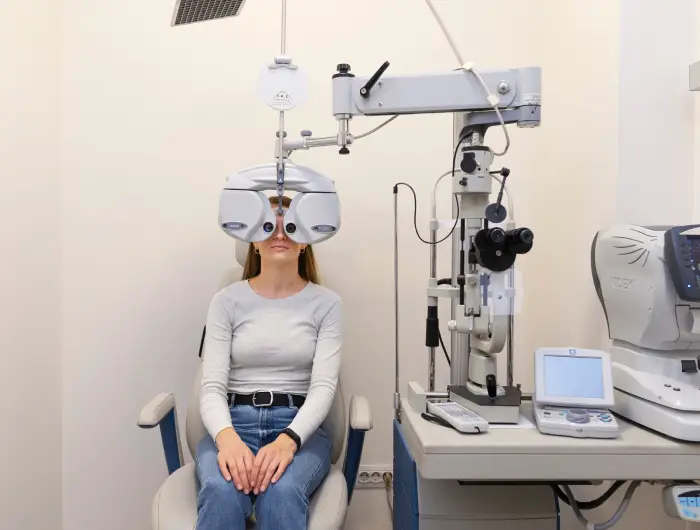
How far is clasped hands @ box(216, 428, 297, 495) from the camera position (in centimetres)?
131

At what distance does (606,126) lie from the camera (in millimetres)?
1608

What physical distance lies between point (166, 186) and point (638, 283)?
1.57 meters

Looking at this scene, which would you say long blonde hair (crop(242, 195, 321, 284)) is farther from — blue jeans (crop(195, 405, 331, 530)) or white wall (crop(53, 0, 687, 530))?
blue jeans (crop(195, 405, 331, 530))

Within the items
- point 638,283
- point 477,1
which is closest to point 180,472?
point 638,283

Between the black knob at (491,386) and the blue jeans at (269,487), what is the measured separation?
47 cm

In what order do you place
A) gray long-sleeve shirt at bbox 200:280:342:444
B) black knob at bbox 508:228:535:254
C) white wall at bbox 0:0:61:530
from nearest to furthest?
black knob at bbox 508:228:535:254 < gray long-sleeve shirt at bbox 200:280:342:444 < white wall at bbox 0:0:61:530

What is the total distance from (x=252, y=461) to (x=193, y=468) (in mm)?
287

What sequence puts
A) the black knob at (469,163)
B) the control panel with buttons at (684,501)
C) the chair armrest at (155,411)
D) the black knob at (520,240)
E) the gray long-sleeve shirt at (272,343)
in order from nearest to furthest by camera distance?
1. the control panel with buttons at (684,501)
2. the black knob at (520,240)
3. the black knob at (469,163)
4. the chair armrest at (155,411)
5. the gray long-sleeve shirt at (272,343)

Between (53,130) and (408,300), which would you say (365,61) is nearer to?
(408,300)

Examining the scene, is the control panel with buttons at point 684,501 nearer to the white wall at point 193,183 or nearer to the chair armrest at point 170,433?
the white wall at point 193,183

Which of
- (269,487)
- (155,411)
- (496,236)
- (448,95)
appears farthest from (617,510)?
(155,411)

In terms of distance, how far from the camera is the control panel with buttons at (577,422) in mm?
1182

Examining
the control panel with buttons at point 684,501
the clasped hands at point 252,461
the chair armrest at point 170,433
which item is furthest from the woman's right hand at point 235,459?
the control panel with buttons at point 684,501

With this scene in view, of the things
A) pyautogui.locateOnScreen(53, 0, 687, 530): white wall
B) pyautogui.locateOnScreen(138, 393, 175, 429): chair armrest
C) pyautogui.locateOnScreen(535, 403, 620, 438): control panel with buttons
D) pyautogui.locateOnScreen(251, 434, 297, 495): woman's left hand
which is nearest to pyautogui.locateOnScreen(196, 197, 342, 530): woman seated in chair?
pyautogui.locateOnScreen(251, 434, 297, 495): woman's left hand
